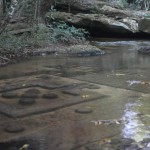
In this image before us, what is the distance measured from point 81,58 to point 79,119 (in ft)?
18.4

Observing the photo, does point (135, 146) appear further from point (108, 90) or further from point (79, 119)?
point (108, 90)

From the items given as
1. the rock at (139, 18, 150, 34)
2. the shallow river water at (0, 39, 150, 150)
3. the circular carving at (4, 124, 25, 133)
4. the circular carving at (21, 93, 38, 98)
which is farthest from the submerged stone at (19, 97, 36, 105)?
the rock at (139, 18, 150, 34)

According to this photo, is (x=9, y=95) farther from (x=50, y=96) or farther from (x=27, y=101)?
(x=50, y=96)

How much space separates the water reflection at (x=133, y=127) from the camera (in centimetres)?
381

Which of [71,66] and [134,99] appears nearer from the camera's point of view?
[134,99]

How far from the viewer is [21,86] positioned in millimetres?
6098

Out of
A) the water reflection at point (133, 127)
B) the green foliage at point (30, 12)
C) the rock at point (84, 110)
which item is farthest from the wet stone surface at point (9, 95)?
the green foliage at point (30, 12)

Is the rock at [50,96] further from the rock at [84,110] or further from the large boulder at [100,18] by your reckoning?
the large boulder at [100,18]

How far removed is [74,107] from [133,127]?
39.4 inches

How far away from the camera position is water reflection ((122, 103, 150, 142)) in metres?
3.81

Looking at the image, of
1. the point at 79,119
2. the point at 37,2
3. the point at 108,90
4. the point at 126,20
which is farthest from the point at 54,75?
the point at 126,20

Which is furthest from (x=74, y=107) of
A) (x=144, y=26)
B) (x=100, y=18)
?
(x=100, y=18)

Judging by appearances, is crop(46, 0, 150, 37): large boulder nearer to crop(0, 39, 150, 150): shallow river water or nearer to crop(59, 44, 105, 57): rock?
crop(59, 44, 105, 57): rock

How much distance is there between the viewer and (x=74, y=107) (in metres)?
4.88
